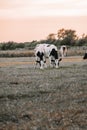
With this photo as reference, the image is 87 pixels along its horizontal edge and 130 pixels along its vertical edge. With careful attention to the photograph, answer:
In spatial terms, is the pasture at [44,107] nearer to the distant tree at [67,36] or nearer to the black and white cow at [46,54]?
the black and white cow at [46,54]

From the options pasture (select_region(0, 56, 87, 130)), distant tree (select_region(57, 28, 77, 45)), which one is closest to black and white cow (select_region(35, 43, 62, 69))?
pasture (select_region(0, 56, 87, 130))

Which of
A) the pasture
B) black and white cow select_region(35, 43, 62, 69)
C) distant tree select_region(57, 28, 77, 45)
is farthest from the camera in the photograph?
distant tree select_region(57, 28, 77, 45)

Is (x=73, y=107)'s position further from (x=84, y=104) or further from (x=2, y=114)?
(x=2, y=114)

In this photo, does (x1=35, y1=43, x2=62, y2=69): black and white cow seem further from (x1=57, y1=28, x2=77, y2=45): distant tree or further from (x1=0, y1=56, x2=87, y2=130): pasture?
(x1=57, y1=28, x2=77, y2=45): distant tree

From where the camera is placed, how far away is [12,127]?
8633 millimetres

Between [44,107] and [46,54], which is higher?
[46,54]

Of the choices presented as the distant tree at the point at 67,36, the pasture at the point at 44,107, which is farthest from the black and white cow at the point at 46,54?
the distant tree at the point at 67,36

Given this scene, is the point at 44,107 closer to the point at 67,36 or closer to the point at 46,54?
the point at 46,54

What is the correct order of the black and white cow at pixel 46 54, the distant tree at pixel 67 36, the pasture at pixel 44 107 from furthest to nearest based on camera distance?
1. the distant tree at pixel 67 36
2. the black and white cow at pixel 46 54
3. the pasture at pixel 44 107

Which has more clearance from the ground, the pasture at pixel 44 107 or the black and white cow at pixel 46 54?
the black and white cow at pixel 46 54

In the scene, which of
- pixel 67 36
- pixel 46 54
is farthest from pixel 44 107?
pixel 67 36

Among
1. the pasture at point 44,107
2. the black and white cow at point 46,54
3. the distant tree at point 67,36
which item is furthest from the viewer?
the distant tree at point 67,36

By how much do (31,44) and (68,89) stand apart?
286 feet

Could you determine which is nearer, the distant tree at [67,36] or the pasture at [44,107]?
the pasture at [44,107]
